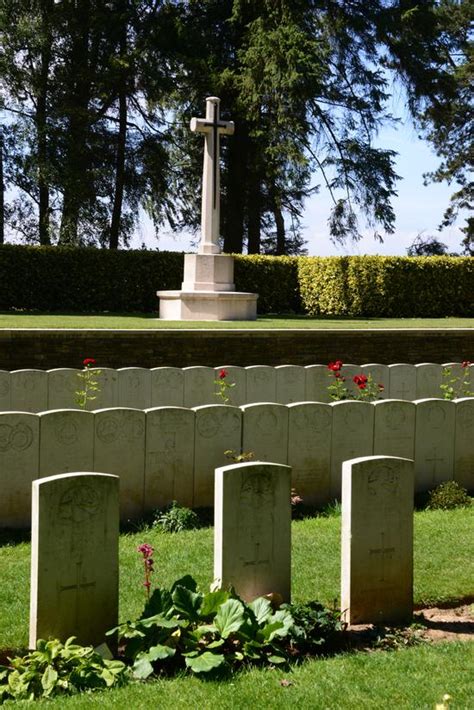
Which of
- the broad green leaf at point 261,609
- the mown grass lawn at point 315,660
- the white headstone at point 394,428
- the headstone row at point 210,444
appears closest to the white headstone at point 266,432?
the headstone row at point 210,444

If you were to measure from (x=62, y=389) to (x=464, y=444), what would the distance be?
161 inches

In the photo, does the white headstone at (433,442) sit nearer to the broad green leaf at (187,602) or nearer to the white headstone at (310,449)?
the white headstone at (310,449)

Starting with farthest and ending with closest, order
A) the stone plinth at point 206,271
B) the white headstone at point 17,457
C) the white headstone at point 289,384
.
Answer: the stone plinth at point 206,271 → the white headstone at point 289,384 → the white headstone at point 17,457

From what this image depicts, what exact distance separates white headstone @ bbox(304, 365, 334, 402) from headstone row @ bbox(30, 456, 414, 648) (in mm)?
5716

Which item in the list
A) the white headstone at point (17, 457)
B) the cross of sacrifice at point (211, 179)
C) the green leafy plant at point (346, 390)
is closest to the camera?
the white headstone at point (17, 457)

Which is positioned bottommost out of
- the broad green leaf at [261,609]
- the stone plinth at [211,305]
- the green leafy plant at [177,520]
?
the green leafy plant at [177,520]

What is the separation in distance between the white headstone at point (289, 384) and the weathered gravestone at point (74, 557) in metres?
6.13

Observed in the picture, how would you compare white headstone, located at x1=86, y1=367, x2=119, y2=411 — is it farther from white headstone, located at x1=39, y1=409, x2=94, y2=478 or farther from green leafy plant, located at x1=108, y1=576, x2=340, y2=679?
Result: green leafy plant, located at x1=108, y1=576, x2=340, y2=679

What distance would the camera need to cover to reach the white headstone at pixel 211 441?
6227 millimetres

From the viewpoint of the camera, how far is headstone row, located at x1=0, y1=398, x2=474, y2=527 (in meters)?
5.70

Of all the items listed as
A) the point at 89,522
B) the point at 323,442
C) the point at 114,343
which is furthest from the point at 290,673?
the point at 114,343

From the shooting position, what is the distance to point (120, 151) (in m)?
25.3

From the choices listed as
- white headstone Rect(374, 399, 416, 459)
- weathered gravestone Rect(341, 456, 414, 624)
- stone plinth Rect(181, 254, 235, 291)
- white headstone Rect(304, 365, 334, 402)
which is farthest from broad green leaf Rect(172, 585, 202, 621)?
stone plinth Rect(181, 254, 235, 291)

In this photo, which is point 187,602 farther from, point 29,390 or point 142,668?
point 29,390
